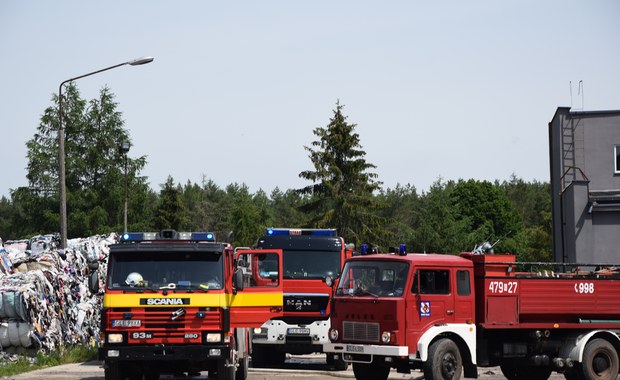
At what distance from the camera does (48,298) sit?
1005 inches

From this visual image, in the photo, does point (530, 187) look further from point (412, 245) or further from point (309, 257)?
point (309, 257)

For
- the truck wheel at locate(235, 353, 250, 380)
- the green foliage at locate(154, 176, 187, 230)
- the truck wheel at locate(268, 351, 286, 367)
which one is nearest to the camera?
the truck wheel at locate(235, 353, 250, 380)

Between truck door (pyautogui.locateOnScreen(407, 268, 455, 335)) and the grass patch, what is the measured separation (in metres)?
9.17

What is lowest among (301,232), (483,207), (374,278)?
(374,278)

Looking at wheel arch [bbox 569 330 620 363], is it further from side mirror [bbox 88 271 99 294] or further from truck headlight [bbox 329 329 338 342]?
side mirror [bbox 88 271 99 294]

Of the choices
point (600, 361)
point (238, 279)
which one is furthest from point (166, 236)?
point (600, 361)

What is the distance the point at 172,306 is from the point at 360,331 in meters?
3.42

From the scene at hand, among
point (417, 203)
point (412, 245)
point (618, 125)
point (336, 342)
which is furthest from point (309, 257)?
point (417, 203)

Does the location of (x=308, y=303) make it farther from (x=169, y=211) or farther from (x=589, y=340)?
(x=169, y=211)

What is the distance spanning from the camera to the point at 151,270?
17.5m

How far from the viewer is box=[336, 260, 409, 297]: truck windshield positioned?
59.0ft

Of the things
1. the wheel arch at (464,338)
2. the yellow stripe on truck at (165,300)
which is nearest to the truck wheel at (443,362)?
the wheel arch at (464,338)

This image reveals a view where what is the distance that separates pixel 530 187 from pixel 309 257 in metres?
135

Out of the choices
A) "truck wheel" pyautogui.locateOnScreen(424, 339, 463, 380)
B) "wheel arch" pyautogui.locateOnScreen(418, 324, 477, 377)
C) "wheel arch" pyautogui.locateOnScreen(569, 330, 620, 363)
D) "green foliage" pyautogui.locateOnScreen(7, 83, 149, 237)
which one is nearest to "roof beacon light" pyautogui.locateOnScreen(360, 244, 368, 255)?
"wheel arch" pyautogui.locateOnScreen(418, 324, 477, 377)
